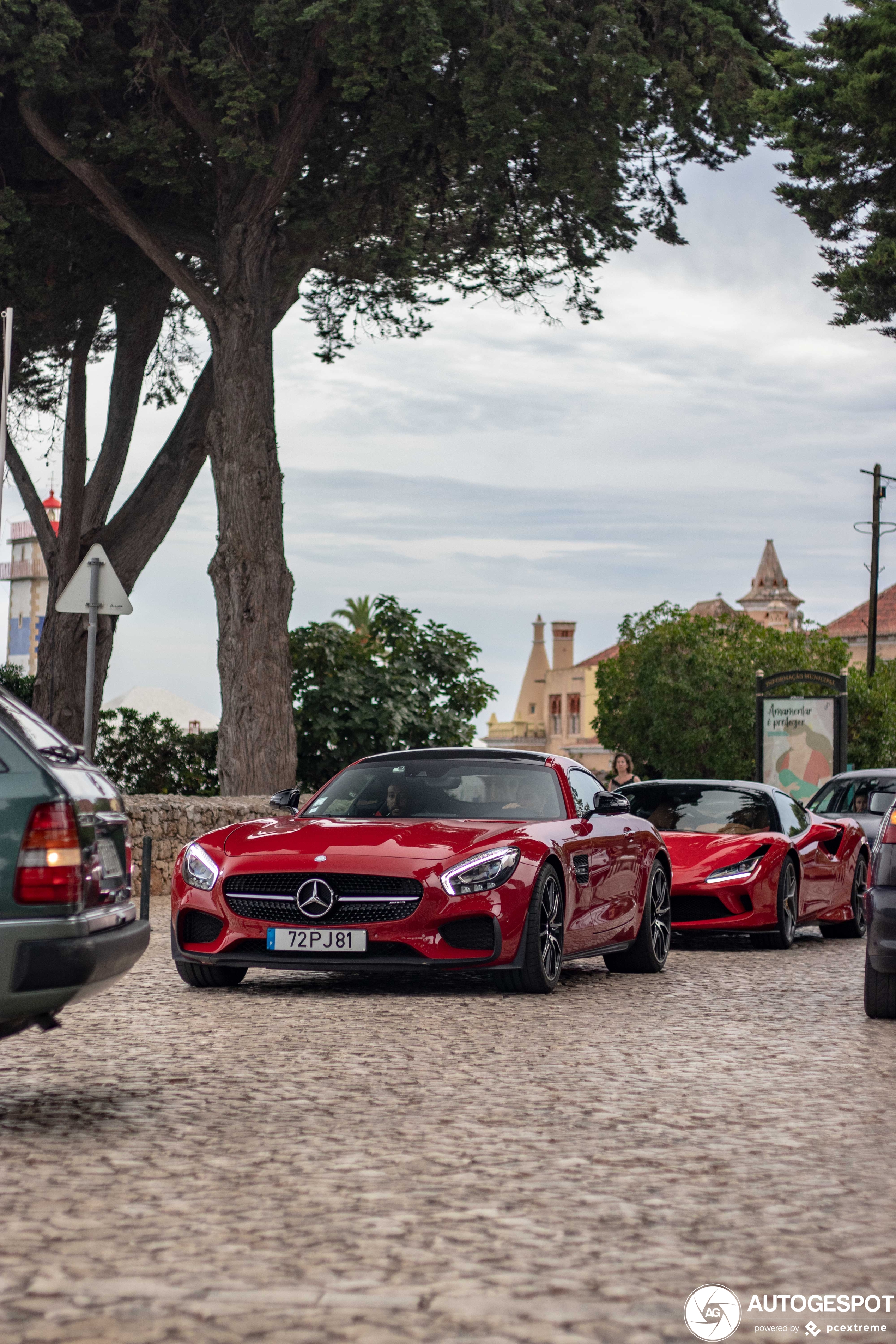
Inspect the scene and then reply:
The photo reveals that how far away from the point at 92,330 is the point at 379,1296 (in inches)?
982

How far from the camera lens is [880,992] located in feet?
31.7

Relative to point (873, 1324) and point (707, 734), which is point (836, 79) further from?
point (707, 734)

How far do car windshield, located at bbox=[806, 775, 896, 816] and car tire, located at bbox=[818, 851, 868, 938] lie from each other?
192cm

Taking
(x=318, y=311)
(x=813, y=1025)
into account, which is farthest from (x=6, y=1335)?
(x=318, y=311)

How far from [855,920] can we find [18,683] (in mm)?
17806

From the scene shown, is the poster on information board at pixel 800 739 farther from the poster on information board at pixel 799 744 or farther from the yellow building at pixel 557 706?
the yellow building at pixel 557 706

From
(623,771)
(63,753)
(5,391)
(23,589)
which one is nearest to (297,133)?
(5,391)

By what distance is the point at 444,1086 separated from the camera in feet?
23.3

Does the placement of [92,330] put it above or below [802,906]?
above

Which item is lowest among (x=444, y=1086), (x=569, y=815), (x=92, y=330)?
(x=444, y=1086)

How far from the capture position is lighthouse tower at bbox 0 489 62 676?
120688mm

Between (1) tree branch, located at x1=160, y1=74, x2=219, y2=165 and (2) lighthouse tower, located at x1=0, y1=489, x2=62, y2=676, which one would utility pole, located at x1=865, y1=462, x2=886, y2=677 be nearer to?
(1) tree branch, located at x1=160, y1=74, x2=219, y2=165

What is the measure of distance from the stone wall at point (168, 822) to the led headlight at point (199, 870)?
310 inches

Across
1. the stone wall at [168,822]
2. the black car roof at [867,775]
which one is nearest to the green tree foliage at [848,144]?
the black car roof at [867,775]
